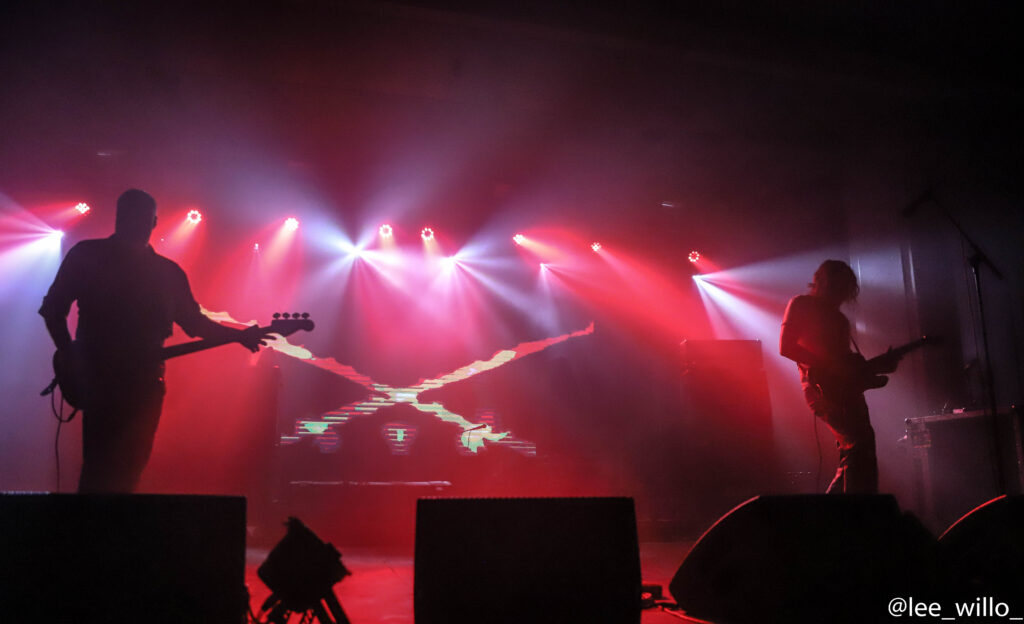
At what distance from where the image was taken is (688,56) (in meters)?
5.07

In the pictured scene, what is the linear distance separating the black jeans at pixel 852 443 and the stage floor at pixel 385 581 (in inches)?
42.3

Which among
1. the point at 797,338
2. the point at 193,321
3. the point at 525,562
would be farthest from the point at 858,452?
the point at 193,321

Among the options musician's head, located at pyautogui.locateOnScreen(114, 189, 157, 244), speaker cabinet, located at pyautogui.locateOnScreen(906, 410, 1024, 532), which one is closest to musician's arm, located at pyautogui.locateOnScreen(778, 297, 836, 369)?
speaker cabinet, located at pyautogui.locateOnScreen(906, 410, 1024, 532)

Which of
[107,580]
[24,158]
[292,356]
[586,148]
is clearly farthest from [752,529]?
[24,158]

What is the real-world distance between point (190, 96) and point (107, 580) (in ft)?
17.3

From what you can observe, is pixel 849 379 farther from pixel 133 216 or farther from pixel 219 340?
pixel 133 216

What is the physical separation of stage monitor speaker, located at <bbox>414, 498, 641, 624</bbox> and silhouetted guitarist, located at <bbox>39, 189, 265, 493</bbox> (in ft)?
3.92

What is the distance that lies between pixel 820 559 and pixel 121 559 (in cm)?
185

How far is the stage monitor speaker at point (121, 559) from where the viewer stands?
149 cm

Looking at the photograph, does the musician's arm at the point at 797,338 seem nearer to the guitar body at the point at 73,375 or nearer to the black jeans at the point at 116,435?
the black jeans at the point at 116,435

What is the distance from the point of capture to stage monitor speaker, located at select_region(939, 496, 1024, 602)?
1.81 meters

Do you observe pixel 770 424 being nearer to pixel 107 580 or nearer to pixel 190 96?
pixel 107 580

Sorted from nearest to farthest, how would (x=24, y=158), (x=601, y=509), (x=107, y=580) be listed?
1. (x=107, y=580)
2. (x=601, y=509)
3. (x=24, y=158)

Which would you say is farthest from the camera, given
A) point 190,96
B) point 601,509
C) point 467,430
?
point 467,430
